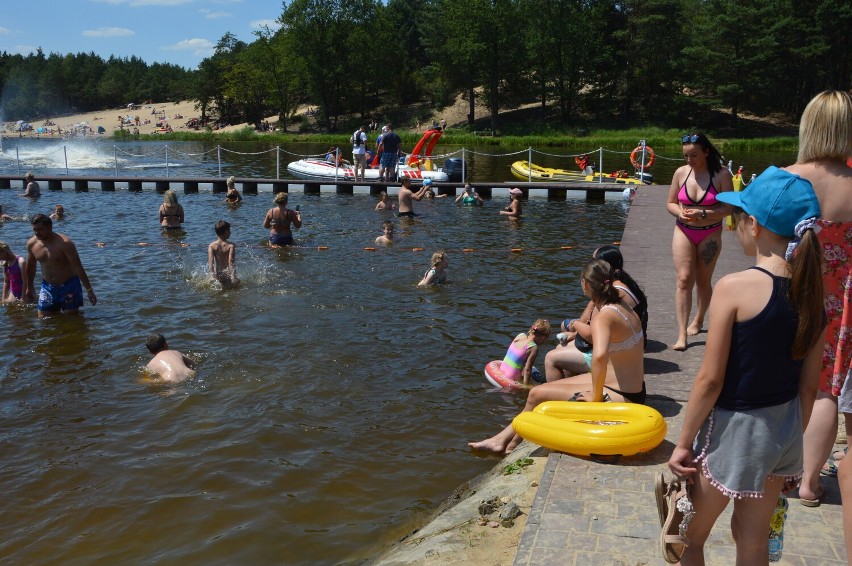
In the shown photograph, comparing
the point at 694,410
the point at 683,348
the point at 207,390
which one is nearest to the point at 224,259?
the point at 207,390

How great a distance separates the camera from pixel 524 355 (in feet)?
26.0

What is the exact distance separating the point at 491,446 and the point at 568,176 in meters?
20.5

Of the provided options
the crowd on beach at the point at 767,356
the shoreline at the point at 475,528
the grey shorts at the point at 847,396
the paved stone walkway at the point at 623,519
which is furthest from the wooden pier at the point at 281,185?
the grey shorts at the point at 847,396

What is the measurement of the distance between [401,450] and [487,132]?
5992 cm

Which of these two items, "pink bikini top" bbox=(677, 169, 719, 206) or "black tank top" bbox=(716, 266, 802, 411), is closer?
"black tank top" bbox=(716, 266, 802, 411)

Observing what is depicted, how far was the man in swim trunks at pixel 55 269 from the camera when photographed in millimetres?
10141

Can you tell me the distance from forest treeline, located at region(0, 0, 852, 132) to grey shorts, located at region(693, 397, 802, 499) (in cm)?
5496

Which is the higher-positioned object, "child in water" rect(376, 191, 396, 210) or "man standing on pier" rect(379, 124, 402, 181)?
"man standing on pier" rect(379, 124, 402, 181)

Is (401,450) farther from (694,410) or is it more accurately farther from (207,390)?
(694,410)

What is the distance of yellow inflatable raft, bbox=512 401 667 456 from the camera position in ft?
15.5

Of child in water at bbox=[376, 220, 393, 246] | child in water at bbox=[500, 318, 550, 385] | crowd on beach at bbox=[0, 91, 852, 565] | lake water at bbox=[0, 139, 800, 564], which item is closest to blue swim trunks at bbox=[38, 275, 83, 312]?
lake water at bbox=[0, 139, 800, 564]

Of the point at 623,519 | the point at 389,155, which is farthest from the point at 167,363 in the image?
the point at 389,155

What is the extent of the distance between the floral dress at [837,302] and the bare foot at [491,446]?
130 inches

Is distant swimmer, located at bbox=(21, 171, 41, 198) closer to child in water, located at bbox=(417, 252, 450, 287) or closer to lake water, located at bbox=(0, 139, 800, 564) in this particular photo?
lake water, located at bbox=(0, 139, 800, 564)
